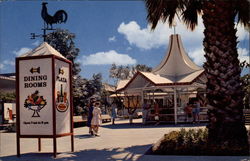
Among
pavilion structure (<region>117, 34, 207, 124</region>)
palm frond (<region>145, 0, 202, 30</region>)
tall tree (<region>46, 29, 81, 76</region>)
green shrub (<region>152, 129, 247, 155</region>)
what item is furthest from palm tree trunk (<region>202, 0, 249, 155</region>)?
tall tree (<region>46, 29, 81, 76</region>)

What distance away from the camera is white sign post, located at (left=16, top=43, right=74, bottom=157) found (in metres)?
10.7

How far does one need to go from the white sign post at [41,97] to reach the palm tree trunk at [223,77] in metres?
4.72

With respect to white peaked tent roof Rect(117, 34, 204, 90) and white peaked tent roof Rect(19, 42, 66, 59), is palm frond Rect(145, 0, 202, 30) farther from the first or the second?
white peaked tent roof Rect(117, 34, 204, 90)

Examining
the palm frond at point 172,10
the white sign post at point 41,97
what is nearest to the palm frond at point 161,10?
the palm frond at point 172,10

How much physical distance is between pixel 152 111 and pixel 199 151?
586 inches

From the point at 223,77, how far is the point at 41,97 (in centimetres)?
568

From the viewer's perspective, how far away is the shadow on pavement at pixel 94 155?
9.58 m

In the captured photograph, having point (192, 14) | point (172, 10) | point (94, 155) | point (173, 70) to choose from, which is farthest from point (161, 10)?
point (173, 70)

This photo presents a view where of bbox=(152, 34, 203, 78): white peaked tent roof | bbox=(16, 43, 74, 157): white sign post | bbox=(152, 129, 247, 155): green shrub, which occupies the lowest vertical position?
bbox=(152, 129, 247, 155): green shrub

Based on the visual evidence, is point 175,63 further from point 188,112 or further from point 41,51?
point 41,51

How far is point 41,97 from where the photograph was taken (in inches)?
426

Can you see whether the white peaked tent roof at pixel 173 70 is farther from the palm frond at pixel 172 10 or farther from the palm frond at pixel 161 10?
the palm frond at pixel 161 10

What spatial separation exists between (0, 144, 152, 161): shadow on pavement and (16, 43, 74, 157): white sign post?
0.55 m

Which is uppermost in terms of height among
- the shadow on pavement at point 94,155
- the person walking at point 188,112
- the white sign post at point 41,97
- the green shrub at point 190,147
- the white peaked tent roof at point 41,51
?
the white peaked tent roof at point 41,51
